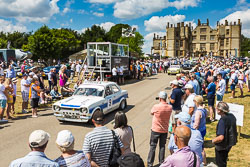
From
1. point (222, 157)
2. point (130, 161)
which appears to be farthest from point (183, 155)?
point (222, 157)

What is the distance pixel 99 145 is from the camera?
365cm

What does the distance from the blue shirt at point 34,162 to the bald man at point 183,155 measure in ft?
5.00

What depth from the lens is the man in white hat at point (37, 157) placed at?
2.71 metres

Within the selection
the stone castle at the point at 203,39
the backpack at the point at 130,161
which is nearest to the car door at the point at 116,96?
the backpack at the point at 130,161

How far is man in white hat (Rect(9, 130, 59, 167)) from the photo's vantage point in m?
2.71

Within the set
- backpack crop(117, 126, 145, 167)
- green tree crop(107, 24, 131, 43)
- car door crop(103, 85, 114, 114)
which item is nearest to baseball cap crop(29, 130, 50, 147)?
backpack crop(117, 126, 145, 167)

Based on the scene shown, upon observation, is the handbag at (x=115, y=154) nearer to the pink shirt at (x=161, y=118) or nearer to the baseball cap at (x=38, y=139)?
the baseball cap at (x=38, y=139)

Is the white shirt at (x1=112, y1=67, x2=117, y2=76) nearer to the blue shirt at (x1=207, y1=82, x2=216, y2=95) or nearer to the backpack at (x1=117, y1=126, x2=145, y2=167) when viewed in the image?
the blue shirt at (x1=207, y1=82, x2=216, y2=95)

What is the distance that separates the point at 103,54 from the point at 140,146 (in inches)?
561

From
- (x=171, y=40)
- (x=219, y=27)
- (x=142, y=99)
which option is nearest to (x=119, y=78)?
(x=142, y=99)

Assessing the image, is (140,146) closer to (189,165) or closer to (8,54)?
(189,165)

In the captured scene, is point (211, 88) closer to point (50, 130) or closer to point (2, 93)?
point (50, 130)

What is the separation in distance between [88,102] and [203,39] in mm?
97673

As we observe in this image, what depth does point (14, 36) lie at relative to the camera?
63.7m
